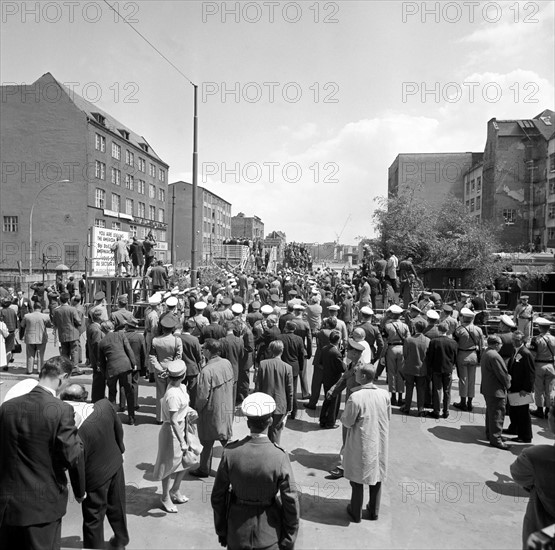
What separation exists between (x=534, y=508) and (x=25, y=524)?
371 cm

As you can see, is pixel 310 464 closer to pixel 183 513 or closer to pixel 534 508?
pixel 183 513

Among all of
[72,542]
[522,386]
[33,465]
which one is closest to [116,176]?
[522,386]

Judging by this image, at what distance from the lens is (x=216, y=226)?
8381cm

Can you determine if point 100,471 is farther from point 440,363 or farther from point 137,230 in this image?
point 137,230

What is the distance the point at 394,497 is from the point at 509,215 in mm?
51747

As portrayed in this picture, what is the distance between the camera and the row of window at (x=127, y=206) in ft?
150

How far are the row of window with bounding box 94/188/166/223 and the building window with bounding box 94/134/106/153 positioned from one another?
13.4 feet

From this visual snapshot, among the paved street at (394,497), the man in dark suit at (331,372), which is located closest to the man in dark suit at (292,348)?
the man in dark suit at (331,372)

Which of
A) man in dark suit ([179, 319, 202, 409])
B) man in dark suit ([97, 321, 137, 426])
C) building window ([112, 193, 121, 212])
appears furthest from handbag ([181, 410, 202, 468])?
building window ([112, 193, 121, 212])

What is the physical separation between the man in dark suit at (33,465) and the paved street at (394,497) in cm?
150

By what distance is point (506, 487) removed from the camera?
19.8 feet

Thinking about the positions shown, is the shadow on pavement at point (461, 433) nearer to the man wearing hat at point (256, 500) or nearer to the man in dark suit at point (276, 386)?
the man in dark suit at point (276, 386)

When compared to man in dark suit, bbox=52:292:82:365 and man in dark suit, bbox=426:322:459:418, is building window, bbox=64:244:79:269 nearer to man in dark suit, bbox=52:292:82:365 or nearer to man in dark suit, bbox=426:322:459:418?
man in dark suit, bbox=52:292:82:365

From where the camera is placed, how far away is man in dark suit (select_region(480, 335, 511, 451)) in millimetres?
7203
